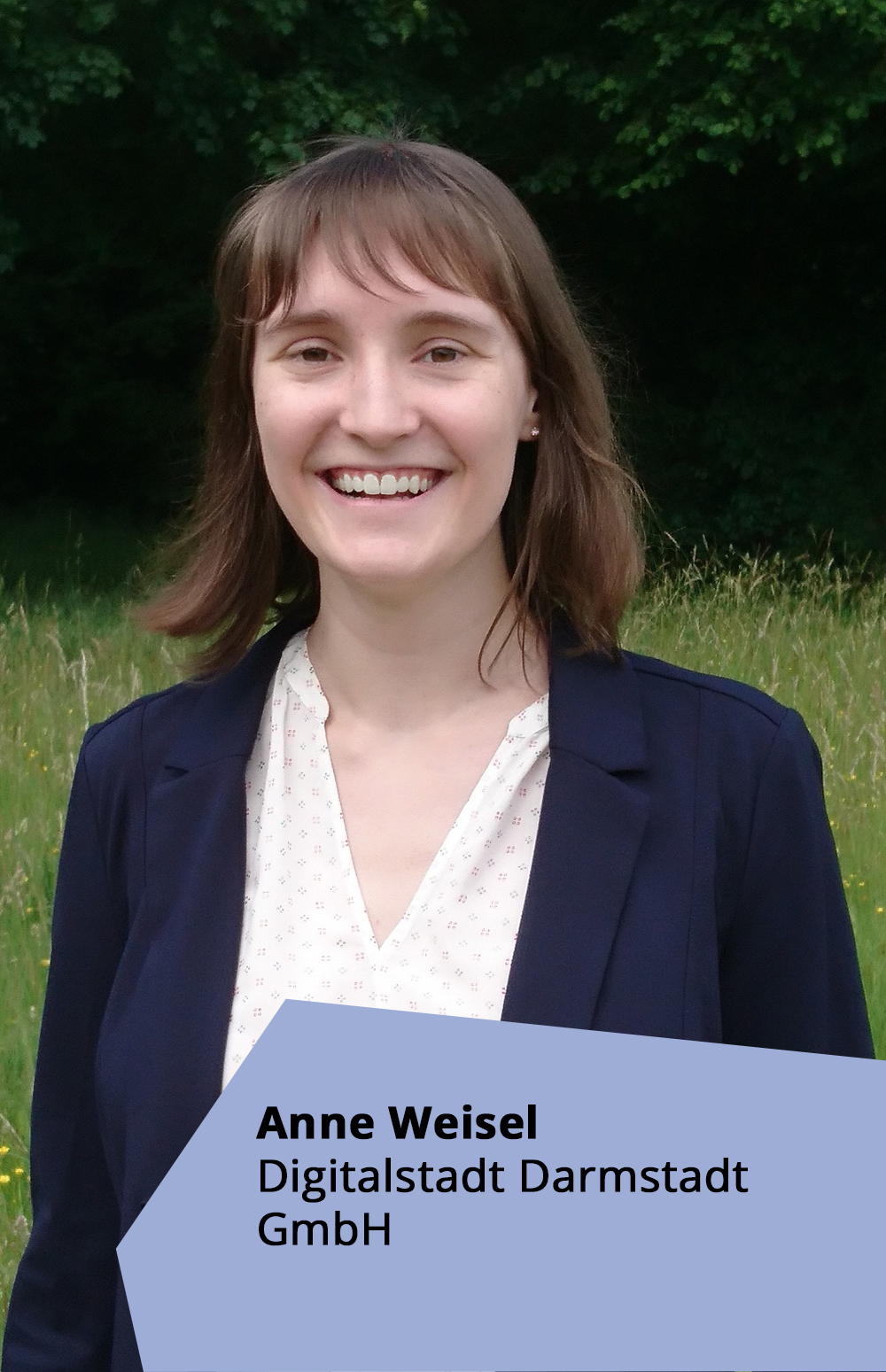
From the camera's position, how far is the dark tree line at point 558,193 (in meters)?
10.6

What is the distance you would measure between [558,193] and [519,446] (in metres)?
11.9

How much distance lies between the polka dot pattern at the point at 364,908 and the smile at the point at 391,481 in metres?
0.30

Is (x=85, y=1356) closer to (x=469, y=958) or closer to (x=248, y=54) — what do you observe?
(x=469, y=958)

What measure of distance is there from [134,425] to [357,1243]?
16295mm

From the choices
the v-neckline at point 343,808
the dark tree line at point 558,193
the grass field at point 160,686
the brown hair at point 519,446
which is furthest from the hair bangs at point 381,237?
the dark tree line at point 558,193

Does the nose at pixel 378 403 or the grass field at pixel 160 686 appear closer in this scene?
the nose at pixel 378 403

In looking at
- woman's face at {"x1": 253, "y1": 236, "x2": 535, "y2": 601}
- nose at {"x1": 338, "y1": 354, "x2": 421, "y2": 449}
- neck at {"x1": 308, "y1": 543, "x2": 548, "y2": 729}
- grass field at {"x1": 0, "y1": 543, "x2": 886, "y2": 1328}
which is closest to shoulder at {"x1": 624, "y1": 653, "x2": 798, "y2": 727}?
neck at {"x1": 308, "y1": 543, "x2": 548, "y2": 729}

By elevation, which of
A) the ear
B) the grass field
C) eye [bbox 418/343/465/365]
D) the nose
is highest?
eye [bbox 418/343/465/365]

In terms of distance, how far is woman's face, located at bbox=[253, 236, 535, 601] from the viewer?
160 cm

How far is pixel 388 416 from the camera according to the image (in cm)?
160

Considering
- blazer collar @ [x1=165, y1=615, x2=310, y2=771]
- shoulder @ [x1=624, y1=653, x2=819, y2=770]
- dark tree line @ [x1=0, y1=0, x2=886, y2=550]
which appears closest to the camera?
shoulder @ [x1=624, y1=653, x2=819, y2=770]

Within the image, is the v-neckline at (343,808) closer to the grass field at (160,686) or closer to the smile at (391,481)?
the smile at (391,481)

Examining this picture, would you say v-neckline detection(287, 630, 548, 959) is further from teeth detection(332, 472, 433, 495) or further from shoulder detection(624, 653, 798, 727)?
teeth detection(332, 472, 433, 495)

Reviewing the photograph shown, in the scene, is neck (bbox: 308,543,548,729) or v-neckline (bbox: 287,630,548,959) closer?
v-neckline (bbox: 287,630,548,959)
